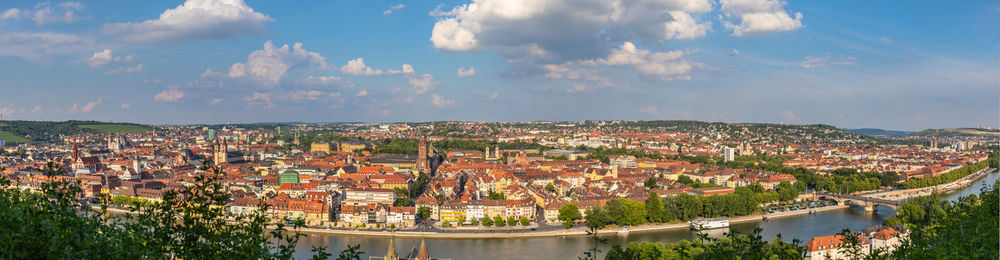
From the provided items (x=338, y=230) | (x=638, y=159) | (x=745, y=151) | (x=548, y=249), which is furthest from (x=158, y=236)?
(x=745, y=151)

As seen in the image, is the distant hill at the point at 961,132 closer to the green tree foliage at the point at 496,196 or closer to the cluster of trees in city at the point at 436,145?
the cluster of trees in city at the point at 436,145

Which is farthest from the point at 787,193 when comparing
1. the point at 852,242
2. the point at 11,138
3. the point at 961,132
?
the point at 961,132

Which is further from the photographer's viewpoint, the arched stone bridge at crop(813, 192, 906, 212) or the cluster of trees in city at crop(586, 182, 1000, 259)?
the arched stone bridge at crop(813, 192, 906, 212)

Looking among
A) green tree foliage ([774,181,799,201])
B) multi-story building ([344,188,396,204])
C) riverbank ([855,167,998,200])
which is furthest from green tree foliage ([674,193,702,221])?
riverbank ([855,167,998,200])

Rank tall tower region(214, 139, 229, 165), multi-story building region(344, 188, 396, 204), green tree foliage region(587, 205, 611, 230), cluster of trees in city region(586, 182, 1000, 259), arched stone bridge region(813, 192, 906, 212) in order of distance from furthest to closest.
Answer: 1. tall tower region(214, 139, 229, 165)
2. arched stone bridge region(813, 192, 906, 212)
3. multi-story building region(344, 188, 396, 204)
4. green tree foliage region(587, 205, 611, 230)
5. cluster of trees in city region(586, 182, 1000, 259)

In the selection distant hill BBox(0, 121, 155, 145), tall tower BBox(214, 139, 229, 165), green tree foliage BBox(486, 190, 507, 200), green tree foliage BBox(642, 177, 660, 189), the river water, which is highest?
distant hill BBox(0, 121, 155, 145)

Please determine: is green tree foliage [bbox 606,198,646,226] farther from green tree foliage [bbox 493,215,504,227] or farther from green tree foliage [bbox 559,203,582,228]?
green tree foliage [bbox 493,215,504,227]

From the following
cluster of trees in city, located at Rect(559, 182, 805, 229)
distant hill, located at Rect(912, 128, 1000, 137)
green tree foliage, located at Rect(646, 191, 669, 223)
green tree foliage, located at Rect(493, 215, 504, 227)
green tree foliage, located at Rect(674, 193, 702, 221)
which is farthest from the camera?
distant hill, located at Rect(912, 128, 1000, 137)
